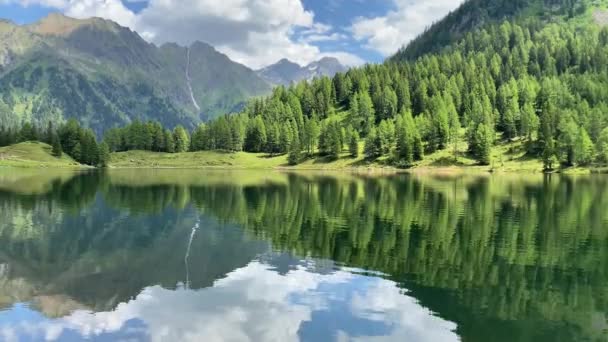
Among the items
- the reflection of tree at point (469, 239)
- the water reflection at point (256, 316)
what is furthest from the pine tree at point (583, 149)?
the water reflection at point (256, 316)

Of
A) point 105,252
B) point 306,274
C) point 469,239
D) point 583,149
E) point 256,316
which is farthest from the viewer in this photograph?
point 583,149

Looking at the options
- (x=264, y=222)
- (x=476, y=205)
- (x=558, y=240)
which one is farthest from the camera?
(x=476, y=205)

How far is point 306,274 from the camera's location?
38.5m

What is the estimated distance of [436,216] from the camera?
68500 mm

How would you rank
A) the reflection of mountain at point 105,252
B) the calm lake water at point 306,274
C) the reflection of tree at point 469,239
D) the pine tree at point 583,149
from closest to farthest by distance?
the calm lake water at point 306,274 < the reflection of tree at point 469,239 < the reflection of mountain at point 105,252 < the pine tree at point 583,149

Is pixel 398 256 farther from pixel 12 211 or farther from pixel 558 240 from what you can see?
pixel 12 211

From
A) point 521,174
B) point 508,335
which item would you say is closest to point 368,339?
point 508,335

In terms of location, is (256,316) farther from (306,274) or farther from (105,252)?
(105,252)

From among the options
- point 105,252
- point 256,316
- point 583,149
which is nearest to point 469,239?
point 256,316

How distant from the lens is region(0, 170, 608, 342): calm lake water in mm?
27109

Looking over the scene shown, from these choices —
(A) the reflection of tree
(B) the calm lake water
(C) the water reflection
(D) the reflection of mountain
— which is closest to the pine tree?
(A) the reflection of tree

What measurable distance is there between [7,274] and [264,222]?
32.0 meters

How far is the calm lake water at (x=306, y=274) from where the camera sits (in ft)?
88.9

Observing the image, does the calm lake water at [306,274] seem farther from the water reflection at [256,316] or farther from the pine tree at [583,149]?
the pine tree at [583,149]
